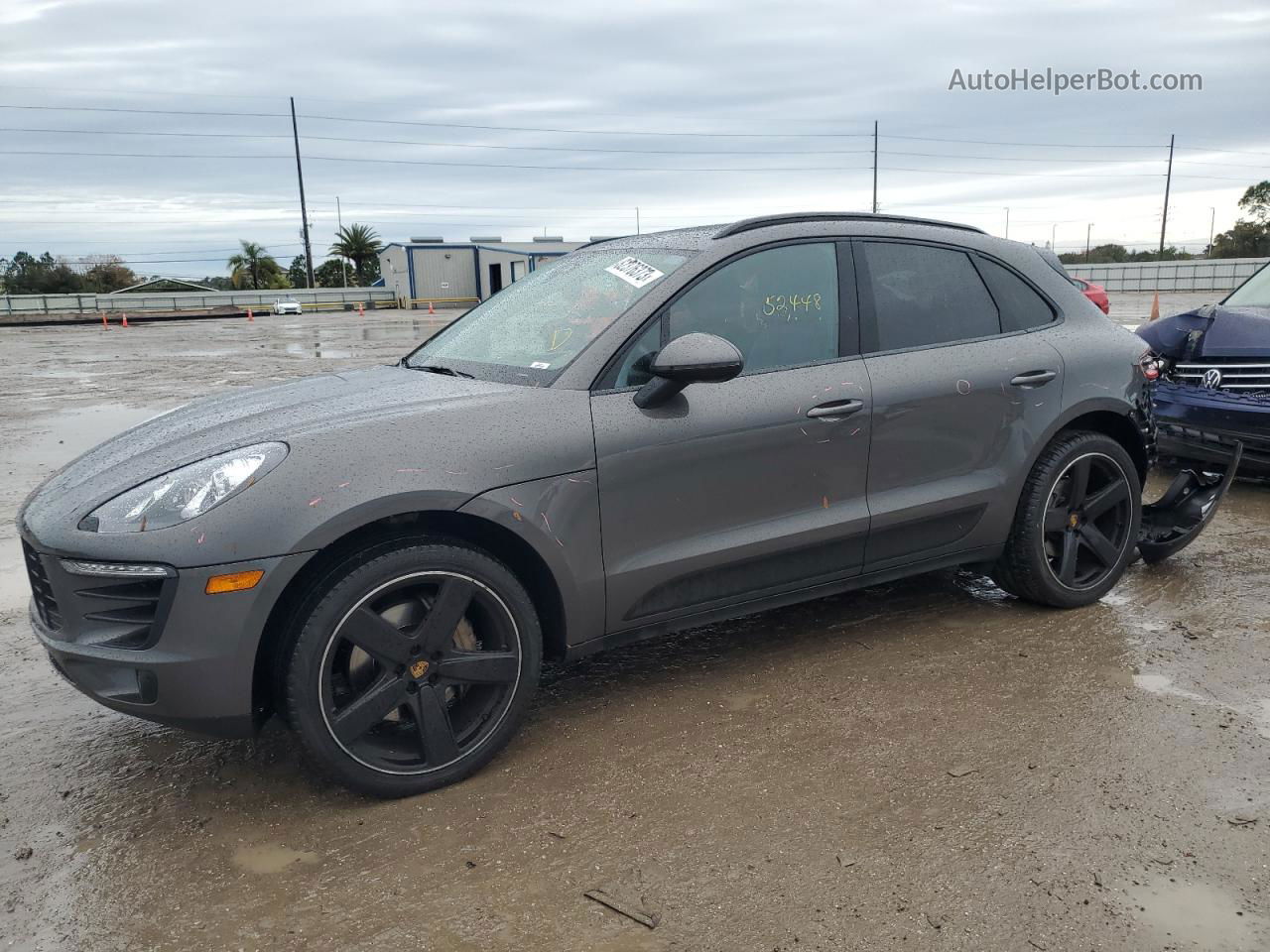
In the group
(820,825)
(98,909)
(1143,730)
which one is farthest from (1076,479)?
(98,909)

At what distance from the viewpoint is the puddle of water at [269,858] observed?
2658 millimetres

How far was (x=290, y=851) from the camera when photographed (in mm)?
2729

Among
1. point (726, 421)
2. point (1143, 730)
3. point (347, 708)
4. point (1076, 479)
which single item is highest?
point (726, 421)

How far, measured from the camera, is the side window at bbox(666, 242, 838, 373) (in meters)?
3.47

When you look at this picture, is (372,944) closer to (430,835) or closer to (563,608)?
(430,835)

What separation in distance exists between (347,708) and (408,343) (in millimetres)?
19956

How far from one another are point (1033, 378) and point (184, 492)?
3.21 m

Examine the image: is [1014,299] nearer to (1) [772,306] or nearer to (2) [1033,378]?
(2) [1033,378]

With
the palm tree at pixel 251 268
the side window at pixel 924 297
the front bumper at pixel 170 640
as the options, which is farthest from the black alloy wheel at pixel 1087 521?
the palm tree at pixel 251 268

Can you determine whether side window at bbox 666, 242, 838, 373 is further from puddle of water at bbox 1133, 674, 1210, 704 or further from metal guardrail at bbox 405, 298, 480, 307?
metal guardrail at bbox 405, 298, 480, 307

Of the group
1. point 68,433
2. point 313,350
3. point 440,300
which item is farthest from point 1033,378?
point 440,300

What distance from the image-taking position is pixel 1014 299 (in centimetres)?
422

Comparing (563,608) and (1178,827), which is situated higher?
(563,608)

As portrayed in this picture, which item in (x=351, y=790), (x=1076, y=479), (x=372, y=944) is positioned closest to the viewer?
(x=372, y=944)
